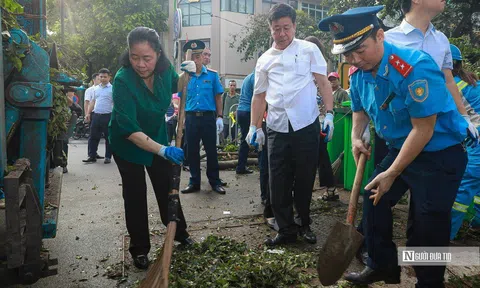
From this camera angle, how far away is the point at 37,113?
2.57 metres

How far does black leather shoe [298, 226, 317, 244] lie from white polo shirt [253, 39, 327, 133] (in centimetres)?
99

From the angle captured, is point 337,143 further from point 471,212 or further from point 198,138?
point 471,212

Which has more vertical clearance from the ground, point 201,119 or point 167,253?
point 201,119

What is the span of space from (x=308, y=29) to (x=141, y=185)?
1983 cm

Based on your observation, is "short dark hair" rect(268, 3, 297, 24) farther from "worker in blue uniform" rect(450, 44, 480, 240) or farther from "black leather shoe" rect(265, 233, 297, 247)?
"black leather shoe" rect(265, 233, 297, 247)

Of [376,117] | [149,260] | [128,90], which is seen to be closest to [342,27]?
[376,117]

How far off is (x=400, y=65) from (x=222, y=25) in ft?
82.7

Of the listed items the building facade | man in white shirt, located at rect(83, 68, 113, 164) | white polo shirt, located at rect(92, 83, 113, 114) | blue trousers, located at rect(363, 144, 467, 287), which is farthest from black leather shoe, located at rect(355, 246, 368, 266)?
the building facade

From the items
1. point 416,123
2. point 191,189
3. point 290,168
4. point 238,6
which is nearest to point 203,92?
point 191,189

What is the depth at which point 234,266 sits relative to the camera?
3156 mm

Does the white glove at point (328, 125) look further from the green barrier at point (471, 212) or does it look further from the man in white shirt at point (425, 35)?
the green barrier at point (471, 212)

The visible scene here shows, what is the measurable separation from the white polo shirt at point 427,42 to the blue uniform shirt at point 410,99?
85 centimetres

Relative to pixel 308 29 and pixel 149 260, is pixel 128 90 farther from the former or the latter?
pixel 308 29

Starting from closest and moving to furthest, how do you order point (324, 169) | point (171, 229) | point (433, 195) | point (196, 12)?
point (433, 195)
point (171, 229)
point (324, 169)
point (196, 12)
